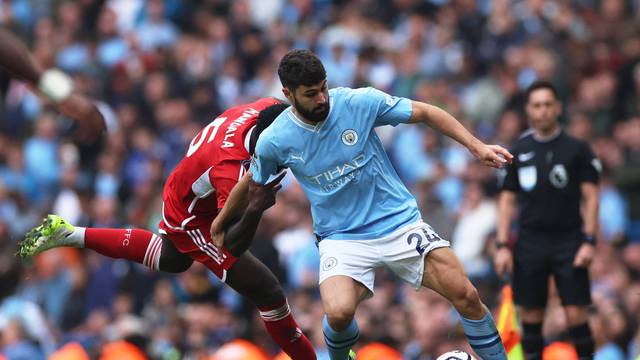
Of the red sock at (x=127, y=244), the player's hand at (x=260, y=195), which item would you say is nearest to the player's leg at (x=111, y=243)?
the red sock at (x=127, y=244)

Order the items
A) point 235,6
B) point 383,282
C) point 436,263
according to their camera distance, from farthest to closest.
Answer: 1. point 235,6
2. point 383,282
3. point 436,263

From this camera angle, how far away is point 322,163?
9500mm

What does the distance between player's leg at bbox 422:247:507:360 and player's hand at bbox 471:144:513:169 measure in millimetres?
785

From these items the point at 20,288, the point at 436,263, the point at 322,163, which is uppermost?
the point at 322,163

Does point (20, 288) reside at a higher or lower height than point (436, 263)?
lower

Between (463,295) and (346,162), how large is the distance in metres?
1.22

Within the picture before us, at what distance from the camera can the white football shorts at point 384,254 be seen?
9531 mm

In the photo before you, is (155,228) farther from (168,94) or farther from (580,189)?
(580,189)

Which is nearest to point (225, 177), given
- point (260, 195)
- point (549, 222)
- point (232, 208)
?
point (232, 208)

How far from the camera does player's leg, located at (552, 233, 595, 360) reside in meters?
11.4

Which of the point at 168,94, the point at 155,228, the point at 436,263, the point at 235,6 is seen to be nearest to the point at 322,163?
the point at 436,263

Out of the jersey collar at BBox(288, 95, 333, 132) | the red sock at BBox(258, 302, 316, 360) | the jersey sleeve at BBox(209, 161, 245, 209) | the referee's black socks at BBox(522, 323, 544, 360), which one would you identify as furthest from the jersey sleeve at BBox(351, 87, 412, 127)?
the referee's black socks at BBox(522, 323, 544, 360)

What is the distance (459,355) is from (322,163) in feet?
5.53

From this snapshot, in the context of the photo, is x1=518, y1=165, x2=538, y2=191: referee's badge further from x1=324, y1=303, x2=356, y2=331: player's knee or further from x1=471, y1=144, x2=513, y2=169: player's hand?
x1=324, y1=303, x2=356, y2=331: player's knee
